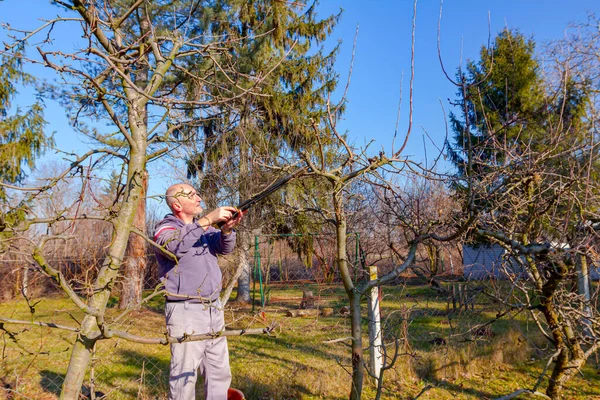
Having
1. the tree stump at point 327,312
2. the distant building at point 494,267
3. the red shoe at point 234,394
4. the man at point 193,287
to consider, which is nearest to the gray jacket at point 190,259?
the man at point 193,287

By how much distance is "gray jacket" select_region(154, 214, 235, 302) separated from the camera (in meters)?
2.48

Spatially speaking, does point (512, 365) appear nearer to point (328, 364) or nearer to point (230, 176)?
point (328, 364)

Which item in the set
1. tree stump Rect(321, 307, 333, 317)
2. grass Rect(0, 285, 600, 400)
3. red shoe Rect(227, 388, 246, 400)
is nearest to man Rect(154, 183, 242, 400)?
red shoe Rect(227, 388, 246, 400)

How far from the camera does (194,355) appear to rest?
2.58m

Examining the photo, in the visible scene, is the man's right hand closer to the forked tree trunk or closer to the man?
the man

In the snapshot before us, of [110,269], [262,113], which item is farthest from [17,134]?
[110,269]

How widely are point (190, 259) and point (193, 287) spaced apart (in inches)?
7.0

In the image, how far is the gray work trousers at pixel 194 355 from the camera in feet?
8.30

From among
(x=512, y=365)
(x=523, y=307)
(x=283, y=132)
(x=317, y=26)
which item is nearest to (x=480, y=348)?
(x=512, y=365)

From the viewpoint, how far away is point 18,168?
9.60 metres

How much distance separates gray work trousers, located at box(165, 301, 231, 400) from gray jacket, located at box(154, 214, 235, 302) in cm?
9

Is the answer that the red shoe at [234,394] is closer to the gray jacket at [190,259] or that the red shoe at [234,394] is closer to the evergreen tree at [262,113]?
the gray jacket at [190,259]

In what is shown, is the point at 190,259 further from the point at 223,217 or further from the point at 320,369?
the point at 320,369

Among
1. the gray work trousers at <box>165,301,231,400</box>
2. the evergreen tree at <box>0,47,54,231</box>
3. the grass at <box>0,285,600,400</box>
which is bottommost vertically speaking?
the grass at <box>0,285,600,400</box>
